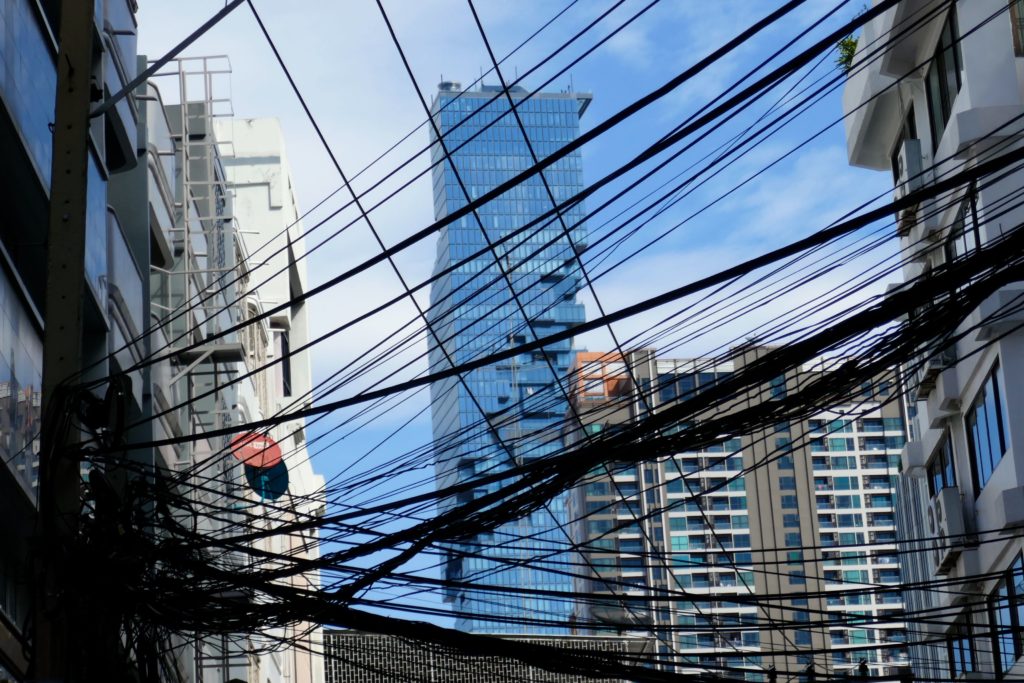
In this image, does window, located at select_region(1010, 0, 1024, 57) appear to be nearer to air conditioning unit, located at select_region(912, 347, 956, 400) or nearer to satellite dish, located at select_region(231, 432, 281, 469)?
air conditioning unit, located at select_region(912, 347, 956, 400)

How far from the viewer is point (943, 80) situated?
21188 millimetres

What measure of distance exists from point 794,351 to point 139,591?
3.24 meters

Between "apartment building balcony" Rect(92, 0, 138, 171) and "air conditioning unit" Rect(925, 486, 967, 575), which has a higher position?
"apartment building balcony" Rect(92, 0, 138, 171)

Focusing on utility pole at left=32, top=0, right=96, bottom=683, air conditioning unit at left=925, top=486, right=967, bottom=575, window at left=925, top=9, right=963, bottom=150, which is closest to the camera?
utility pole at left=32, top=0, right=96, bottom=683

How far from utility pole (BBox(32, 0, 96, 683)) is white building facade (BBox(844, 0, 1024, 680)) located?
8.75 meters

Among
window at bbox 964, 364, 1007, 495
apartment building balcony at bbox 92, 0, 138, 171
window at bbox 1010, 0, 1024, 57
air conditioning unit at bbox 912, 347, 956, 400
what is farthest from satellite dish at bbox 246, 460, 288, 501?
window at bbox 1010, 0, 1024, 57

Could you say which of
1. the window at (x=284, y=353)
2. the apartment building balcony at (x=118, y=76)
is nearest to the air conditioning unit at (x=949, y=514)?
the apartment building balcony at (x=118, y=76)

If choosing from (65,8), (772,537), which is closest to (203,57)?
(65,8)

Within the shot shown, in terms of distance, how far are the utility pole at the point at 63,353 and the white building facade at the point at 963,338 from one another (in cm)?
875

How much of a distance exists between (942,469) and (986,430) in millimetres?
3978

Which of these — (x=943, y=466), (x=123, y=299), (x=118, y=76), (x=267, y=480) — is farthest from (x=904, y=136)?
(x=123, y=299)

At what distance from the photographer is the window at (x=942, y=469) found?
→ 23094 mm

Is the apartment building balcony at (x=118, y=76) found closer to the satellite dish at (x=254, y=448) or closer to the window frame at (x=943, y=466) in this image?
the satellite dish at (x=254, y=448)

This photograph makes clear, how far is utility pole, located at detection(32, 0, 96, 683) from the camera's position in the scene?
7016 mm
